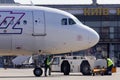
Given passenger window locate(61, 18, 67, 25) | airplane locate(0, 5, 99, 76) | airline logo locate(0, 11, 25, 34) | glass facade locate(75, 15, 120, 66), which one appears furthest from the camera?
glass facade locate(75, 15, 120, 66)

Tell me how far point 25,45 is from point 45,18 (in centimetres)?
220

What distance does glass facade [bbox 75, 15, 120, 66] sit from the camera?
81.9m

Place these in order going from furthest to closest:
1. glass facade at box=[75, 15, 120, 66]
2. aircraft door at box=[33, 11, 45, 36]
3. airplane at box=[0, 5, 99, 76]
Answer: glass facade at box=[75, 15, 120, 66] < aircraft door at box=[33, 11, 45, 36] < airplane at box=[0, 5, 99, 76]

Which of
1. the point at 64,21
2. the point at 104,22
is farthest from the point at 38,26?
the point at 104,22

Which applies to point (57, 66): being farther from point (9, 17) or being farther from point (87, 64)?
point (9, 17)

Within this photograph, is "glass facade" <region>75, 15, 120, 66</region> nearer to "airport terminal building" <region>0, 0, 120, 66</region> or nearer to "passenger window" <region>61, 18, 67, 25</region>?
"airport terminal building" <region>0, 0, 120, 66</region>

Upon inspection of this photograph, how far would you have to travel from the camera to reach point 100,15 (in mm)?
81688

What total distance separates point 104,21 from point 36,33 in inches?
1820

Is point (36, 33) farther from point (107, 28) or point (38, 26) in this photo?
point (107, 28)

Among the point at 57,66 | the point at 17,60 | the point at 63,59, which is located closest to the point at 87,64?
the point at 63,59

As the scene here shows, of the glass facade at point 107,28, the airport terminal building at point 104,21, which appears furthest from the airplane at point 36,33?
the glass facade at point 107,28

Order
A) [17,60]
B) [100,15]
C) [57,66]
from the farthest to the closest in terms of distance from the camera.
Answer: [100,15], [17,60], [57,66]

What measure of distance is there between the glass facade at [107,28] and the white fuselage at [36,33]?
44.0m

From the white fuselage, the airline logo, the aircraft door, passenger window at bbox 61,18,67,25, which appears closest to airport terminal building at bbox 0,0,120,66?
passenger window at bbox 61,18,67,25
